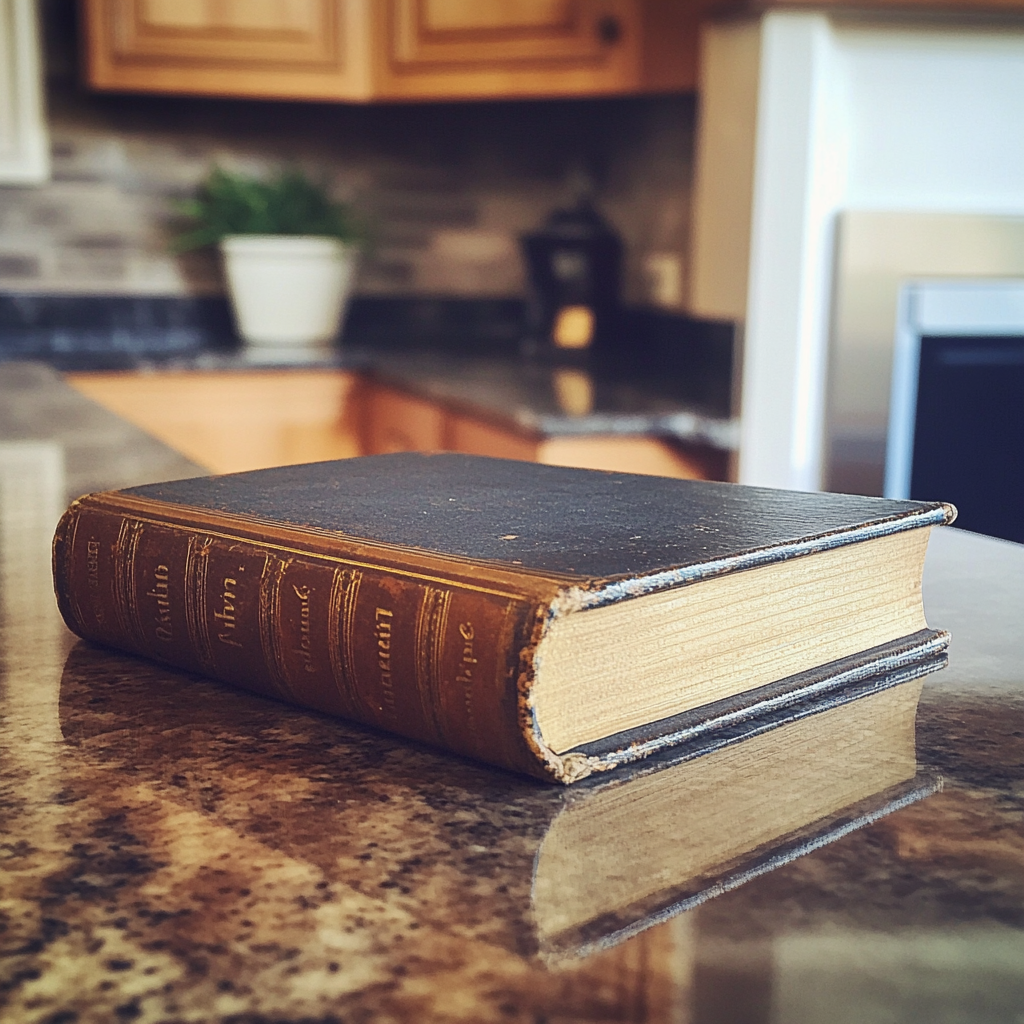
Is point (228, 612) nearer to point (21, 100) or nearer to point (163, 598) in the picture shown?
point (163, 598)

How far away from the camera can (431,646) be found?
434mm

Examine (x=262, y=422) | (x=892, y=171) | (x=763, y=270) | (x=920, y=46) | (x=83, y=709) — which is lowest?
(x=262, y=422)

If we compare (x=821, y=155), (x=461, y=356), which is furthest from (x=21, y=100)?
(x=821, y=155)

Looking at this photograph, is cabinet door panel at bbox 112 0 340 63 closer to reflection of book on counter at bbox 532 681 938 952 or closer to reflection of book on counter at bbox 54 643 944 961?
reflection of book on counter at bbox 54 643 944 961

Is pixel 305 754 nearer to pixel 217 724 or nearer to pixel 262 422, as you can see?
pixel 217 724

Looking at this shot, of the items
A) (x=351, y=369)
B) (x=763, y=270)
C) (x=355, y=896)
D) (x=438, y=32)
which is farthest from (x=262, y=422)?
(x=355, y=896)

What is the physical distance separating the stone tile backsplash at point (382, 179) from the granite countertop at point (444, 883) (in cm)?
231

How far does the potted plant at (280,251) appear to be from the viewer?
2.84 m

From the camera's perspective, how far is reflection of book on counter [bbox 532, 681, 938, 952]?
1.15 feet

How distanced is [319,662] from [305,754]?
0.11 feet

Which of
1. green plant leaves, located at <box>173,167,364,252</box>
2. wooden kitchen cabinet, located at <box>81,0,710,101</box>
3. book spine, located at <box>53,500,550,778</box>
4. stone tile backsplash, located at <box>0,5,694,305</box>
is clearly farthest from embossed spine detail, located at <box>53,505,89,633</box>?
green plant leaves, located at <box>173,167,364,252</box>

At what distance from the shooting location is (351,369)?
2686 millimetres

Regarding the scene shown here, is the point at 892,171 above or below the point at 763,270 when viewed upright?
above

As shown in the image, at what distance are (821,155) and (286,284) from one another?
123 centimetres
